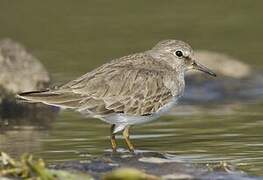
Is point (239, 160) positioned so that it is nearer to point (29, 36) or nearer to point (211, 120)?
point (211, 120)

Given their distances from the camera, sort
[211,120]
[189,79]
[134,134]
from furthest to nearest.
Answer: [189,79] → [211,120] → [134,134]

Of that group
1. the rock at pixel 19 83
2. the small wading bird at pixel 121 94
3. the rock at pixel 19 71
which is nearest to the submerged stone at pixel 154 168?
the small wading bird at pixel 121 94

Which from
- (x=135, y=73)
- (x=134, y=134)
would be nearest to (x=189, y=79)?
A: (x=134, y=134)

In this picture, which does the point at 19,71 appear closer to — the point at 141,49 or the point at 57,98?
the point at 57,98

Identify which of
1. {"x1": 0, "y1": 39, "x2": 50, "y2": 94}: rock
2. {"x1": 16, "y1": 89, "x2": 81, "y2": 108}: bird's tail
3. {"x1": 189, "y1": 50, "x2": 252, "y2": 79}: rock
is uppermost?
{"x1": 189, "y1": 50, "x2": 252, "y2": 79}: rock

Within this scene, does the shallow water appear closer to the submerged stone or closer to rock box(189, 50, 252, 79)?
the submerged stone

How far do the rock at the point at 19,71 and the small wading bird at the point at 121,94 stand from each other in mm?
3489

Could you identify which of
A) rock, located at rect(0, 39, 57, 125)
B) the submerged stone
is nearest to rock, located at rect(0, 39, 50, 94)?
rock, located at rect(0, 39, 57, 125)

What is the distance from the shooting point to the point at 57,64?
19078mm

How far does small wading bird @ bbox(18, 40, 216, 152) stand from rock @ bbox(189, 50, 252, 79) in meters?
5.23

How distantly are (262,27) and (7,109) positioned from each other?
7428mm

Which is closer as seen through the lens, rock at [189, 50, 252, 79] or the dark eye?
the dark eye

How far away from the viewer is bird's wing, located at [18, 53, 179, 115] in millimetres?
11789

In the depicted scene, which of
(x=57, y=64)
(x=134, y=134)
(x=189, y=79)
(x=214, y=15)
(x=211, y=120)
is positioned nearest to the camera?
(x=134, y=134)
